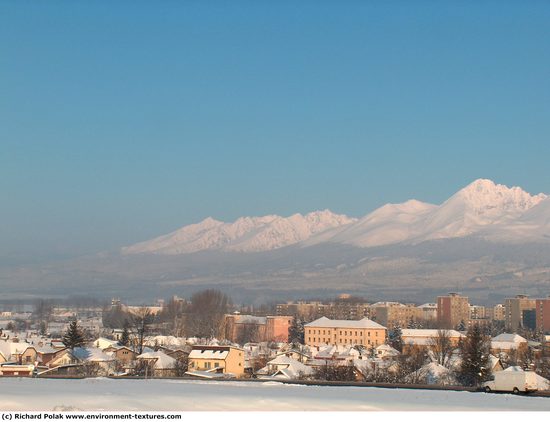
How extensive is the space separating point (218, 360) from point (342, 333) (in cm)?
7743

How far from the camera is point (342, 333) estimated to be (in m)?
128

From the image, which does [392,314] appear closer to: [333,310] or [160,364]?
[333,310]

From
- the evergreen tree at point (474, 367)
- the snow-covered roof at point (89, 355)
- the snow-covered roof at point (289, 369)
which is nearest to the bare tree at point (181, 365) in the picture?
the snow-covered roof at point (89, 355)

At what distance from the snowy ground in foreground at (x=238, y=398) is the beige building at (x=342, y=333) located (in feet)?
331

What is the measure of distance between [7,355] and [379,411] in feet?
177

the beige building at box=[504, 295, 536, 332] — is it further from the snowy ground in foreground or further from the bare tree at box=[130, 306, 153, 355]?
the snowy ground in foreground

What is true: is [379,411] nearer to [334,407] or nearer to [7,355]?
[334,407]

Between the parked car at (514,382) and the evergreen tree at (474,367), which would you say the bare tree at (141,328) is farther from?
the parked car at (514,382)

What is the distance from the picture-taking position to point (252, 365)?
62.7 metres

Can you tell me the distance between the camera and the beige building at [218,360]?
52.1m

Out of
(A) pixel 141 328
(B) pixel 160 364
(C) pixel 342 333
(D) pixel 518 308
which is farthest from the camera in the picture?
(D) pixel 518 308

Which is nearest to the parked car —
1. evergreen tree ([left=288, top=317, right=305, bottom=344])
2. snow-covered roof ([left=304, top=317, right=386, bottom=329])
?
snow-covered roof ([left=304, top=317, right=386, bottom=329])

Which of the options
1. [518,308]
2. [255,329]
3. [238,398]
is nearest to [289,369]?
[238,398]

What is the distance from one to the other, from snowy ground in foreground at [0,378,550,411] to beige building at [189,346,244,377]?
86.0ft
